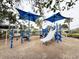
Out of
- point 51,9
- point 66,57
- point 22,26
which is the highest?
point 51,9

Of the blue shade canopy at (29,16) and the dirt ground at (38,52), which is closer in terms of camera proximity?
the blue shade canopy at (29,16)

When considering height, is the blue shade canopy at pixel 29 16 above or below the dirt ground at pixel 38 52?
above

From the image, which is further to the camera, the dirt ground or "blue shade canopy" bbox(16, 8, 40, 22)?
the dirt ground

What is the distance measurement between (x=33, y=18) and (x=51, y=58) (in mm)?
2236

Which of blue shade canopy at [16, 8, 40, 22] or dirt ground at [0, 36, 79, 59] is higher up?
blue shade canopy at [16, 8, 40, 22]

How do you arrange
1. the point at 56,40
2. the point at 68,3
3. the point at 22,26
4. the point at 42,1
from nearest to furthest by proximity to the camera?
the point at 68,3 → the point at 42,1 → the point at 22,26 → the point at 56,40

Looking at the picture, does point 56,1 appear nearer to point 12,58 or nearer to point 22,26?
point 22,26

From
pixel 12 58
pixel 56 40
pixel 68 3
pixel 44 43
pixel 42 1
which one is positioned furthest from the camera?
pixel 56 40

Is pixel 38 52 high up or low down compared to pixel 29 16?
down

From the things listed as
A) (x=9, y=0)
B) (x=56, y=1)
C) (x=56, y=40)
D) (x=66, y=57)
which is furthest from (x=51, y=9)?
(x=56, y=40)

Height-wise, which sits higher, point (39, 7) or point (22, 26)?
point (39, 7)

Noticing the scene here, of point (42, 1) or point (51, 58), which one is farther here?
point (51, 58)

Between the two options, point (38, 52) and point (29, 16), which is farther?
point (38, 52)

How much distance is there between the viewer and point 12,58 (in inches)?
454
